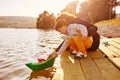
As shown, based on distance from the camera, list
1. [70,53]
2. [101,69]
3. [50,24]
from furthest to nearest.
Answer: [50,24] → [70,53] → [101,69]

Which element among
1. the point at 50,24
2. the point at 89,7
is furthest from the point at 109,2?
the point at 50,24

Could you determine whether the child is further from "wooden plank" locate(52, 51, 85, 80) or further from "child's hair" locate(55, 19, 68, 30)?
"wooden plank" locate(52, 51, 85, 80)

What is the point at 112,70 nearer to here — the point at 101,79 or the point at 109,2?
the point at 101,79

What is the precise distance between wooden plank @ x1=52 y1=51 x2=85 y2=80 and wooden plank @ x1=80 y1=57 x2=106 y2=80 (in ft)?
0.25

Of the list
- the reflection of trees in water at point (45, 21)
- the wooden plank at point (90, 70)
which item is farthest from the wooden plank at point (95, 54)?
the reflection of trees in water at point (45, 21)

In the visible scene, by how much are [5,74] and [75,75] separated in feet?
5.47

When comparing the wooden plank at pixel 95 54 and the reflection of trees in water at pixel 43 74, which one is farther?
the wooden plank at pixel 95 54

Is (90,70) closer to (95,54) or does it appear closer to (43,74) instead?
(43,74)

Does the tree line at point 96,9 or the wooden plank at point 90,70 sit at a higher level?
the tree line at point 96,9

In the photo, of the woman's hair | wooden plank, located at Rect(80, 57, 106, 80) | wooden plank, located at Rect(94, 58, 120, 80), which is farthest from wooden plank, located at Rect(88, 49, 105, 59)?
the woman's hair

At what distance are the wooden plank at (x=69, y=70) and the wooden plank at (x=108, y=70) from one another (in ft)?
1.06

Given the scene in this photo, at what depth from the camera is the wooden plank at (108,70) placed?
329 centimetres

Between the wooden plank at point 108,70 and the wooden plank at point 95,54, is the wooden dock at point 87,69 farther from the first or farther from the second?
the wooden plank at point 95,54

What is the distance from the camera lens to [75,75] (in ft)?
11.3
